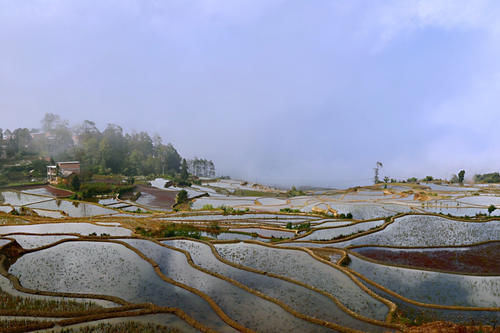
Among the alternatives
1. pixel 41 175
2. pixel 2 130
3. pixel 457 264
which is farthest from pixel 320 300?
pixel 2 130

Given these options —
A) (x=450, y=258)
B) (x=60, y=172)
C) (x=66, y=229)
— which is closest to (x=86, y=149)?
(x=60, y=172)

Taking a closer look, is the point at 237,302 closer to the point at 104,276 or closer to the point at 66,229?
the point at 104,276

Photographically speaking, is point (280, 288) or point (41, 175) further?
point (41, 175)

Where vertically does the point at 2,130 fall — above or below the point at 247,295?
above

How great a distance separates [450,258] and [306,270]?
702 cm

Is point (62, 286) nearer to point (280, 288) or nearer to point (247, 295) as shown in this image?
point (247, 295)

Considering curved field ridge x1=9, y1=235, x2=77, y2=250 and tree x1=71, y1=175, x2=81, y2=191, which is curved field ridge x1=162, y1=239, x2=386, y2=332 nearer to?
curved field ridge x1=9, y1=235, x2=77, y2=250

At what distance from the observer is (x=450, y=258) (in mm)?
11398

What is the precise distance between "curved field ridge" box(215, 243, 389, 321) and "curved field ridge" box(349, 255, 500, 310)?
4.34ft

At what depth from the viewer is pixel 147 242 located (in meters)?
13.3

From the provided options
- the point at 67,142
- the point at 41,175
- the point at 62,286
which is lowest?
the point at 62,286

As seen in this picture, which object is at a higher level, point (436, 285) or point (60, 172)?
point (60, 172)

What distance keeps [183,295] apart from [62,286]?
4287mm

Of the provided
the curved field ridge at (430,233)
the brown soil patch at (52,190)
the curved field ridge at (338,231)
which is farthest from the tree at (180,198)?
the curved field ridge at (430,233)
